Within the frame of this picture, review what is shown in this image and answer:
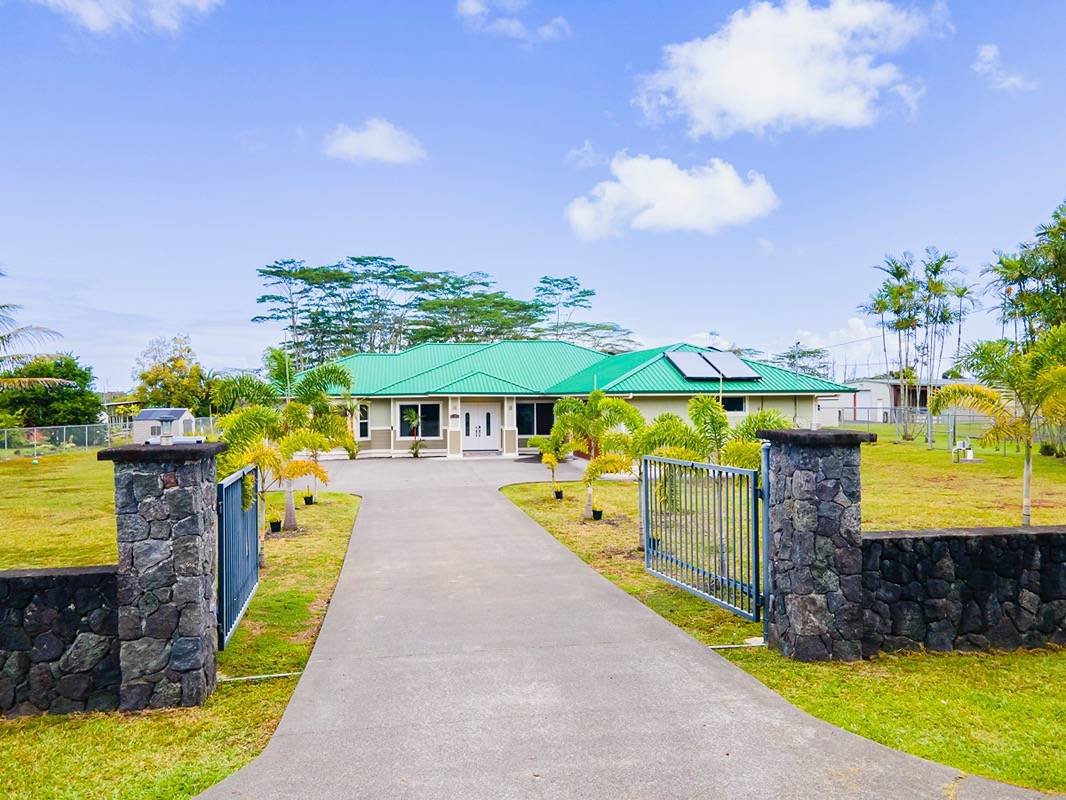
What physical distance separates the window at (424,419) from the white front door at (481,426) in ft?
4.04

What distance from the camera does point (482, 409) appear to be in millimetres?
30297

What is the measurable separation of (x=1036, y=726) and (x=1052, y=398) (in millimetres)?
9017

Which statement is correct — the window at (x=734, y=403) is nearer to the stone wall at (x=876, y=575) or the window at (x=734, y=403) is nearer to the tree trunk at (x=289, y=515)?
the tree trunk at (x=289, y=515)

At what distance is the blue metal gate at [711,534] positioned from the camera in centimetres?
658

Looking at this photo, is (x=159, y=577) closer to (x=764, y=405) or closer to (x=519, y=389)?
(x=519, y=389)

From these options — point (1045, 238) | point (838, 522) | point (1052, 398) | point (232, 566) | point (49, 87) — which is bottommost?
point (232, 566)

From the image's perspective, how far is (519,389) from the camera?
2891 centimetres

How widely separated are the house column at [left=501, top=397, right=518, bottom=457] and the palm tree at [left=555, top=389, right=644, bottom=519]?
11.9 meters

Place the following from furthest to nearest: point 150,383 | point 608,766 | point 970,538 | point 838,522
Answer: point 150,383
point 970,538
point 838,522
point 608,766

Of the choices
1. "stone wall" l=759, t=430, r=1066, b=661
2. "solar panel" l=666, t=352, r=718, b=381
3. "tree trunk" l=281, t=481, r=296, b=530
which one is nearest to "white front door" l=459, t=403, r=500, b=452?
"solar panel" l=666, t=352, r=718, b=381

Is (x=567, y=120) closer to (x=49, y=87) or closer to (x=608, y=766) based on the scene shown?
(x=49, y=87)

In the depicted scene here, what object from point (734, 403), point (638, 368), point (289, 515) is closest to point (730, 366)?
point (734, 403)

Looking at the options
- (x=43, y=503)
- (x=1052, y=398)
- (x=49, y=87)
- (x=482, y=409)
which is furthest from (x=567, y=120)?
(x=43, y=503)

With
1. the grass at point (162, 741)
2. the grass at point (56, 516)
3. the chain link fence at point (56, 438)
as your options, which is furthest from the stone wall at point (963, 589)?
the chain link fence at point (56, 438)
